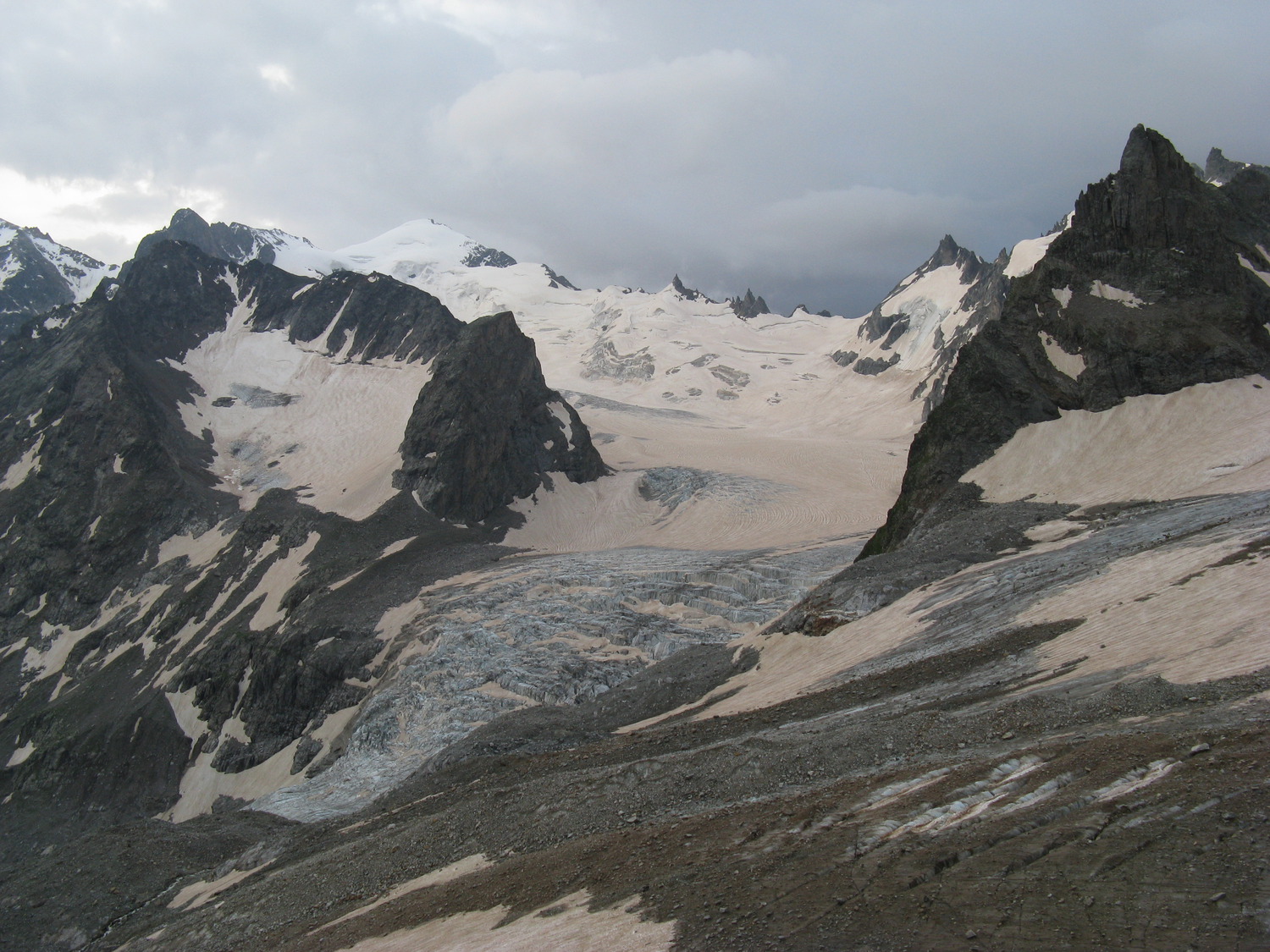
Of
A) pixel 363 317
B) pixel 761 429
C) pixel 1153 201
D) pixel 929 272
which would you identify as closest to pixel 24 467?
pixel 363 317

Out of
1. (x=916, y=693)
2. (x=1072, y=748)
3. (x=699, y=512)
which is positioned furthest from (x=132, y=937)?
(x=699, y=512)

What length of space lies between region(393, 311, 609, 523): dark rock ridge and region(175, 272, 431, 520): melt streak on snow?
4.66 m

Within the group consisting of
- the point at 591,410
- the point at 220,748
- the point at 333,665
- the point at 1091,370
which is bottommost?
the point at 220,748

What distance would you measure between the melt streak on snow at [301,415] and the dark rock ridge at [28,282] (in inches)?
3814

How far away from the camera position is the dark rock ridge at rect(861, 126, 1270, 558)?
3947cm

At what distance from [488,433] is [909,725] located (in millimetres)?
67707

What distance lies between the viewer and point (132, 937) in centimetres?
2197

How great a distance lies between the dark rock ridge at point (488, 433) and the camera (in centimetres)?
7444

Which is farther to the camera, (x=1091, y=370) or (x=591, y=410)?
(x=591, y=410)

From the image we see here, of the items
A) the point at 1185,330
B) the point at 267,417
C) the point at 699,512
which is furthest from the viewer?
the point at 267,417

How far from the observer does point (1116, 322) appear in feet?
135

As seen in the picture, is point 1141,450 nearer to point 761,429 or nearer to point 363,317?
point 363,317

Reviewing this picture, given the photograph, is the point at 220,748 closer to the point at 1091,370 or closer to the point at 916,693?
the point at 916,693

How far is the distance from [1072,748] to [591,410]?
121674 millimetres
